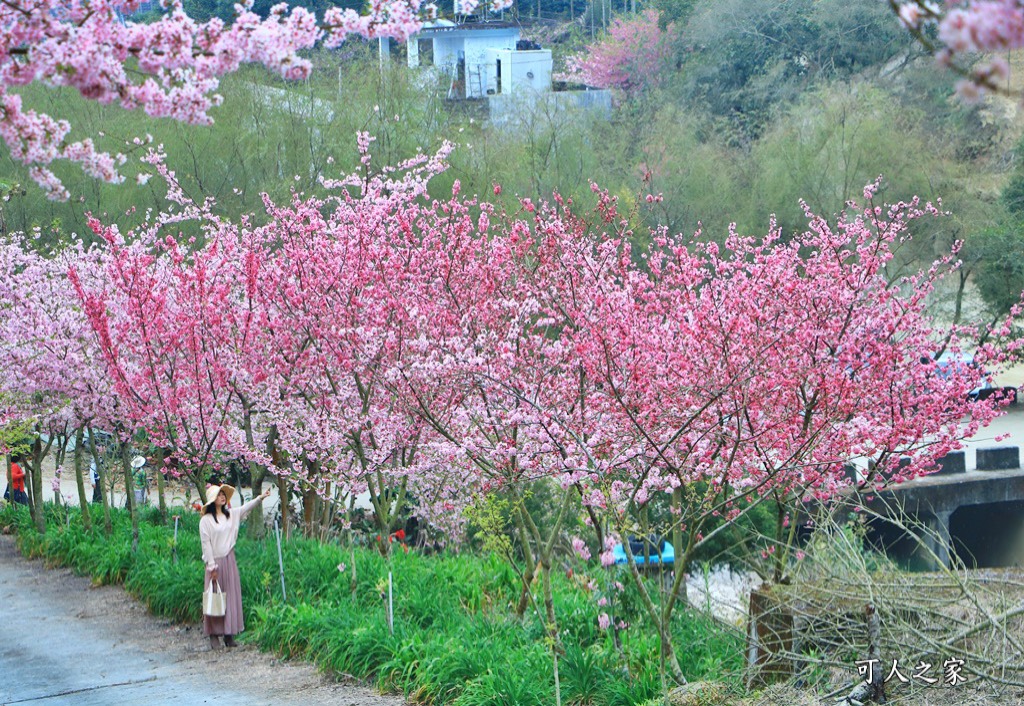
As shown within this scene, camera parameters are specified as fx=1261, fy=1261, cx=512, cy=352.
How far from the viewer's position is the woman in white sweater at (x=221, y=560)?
10.4 metres

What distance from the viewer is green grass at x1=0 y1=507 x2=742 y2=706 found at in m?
8.06

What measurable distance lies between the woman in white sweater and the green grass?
22cm

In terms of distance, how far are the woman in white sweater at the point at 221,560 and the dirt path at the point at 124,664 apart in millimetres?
197

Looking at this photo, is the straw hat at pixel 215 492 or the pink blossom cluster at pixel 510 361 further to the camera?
the straw hat at pixel 215 492

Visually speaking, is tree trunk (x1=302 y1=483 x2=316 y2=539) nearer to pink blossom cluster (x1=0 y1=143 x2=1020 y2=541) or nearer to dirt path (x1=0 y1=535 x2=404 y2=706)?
pink blossom cluster (x1=0 y1=143 x2=1020 y2=541)

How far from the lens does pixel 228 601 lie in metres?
10.4

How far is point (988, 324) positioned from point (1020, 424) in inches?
101

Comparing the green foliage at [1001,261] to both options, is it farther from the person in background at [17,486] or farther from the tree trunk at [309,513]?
the person in background at [17,486]

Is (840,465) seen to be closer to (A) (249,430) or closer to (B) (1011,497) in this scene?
(A) (249,430)

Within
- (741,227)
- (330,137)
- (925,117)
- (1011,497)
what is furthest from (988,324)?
(330,137)

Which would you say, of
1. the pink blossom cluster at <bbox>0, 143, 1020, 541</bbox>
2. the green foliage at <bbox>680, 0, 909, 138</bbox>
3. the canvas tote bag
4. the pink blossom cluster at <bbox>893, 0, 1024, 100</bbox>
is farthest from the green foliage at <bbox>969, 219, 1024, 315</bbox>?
the pink blossom cluster at <bbox>893, 0, 1024, 100</bbox>

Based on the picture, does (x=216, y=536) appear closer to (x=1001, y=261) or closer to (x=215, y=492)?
(x=215, y=492)

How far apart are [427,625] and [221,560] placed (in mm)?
1845

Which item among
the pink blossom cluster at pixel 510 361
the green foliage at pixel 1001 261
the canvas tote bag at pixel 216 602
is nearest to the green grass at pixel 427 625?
the canvas tote bag at pixel 216 602
